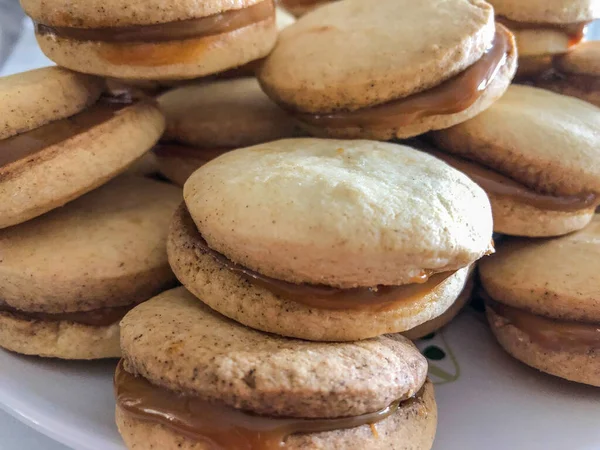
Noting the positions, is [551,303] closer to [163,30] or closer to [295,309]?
[295,309]

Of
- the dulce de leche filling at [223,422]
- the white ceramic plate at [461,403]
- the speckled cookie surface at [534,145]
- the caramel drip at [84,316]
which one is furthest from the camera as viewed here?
the speckled cookie surface at [534,145]

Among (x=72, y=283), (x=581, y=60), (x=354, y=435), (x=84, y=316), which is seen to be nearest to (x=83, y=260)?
(x=72, y=283)

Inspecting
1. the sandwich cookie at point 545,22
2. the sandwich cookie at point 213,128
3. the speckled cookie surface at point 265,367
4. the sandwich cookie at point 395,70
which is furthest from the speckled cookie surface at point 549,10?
the speckled cookie surface at point 265,367

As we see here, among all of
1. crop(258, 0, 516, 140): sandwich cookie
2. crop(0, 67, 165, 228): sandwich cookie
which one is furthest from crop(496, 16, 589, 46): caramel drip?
crop(0, 67, 165, 228): sandwich cookie

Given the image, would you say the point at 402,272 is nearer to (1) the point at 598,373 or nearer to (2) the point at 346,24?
(1) the point at 598,373

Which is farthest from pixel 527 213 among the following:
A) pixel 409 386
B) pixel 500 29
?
pixel 409 386

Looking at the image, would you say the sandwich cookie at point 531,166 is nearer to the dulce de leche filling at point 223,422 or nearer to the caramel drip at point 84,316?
the dulce de leche filling at point 223,422
